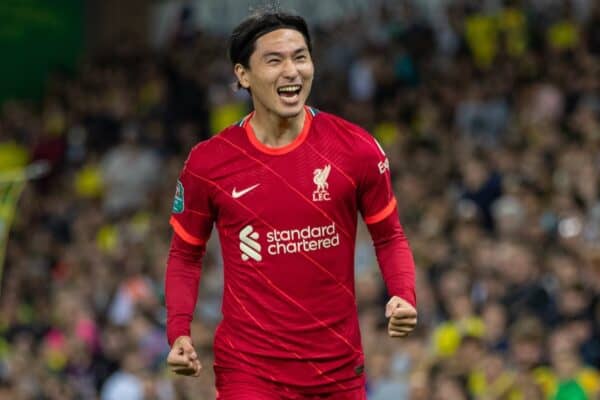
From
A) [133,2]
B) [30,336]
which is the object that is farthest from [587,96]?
[133,2]

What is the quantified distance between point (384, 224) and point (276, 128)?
563 mm

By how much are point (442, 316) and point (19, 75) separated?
9.90m

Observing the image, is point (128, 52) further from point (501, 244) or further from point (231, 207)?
point (231, 207)

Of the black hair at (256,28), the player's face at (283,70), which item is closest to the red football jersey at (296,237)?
the player's face at (283,70)

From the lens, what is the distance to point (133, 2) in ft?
65.1

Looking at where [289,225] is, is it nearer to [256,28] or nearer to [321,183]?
[321,183]

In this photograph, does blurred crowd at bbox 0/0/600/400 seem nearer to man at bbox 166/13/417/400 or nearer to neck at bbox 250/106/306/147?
man at bbox 166/13/417/400

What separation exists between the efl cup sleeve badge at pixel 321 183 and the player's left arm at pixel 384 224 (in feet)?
0.45

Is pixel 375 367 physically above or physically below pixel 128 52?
below

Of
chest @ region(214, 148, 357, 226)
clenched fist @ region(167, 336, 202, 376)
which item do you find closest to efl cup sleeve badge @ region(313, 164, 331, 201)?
chest @ region(214, 148, 357, 226)

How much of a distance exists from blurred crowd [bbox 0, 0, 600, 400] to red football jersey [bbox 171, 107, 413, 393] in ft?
10.7

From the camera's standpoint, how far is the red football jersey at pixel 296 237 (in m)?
5.75

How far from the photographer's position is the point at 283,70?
225 inches

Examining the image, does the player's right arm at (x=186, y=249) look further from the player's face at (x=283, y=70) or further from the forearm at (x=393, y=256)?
the forearm at (x=393, y=256)
